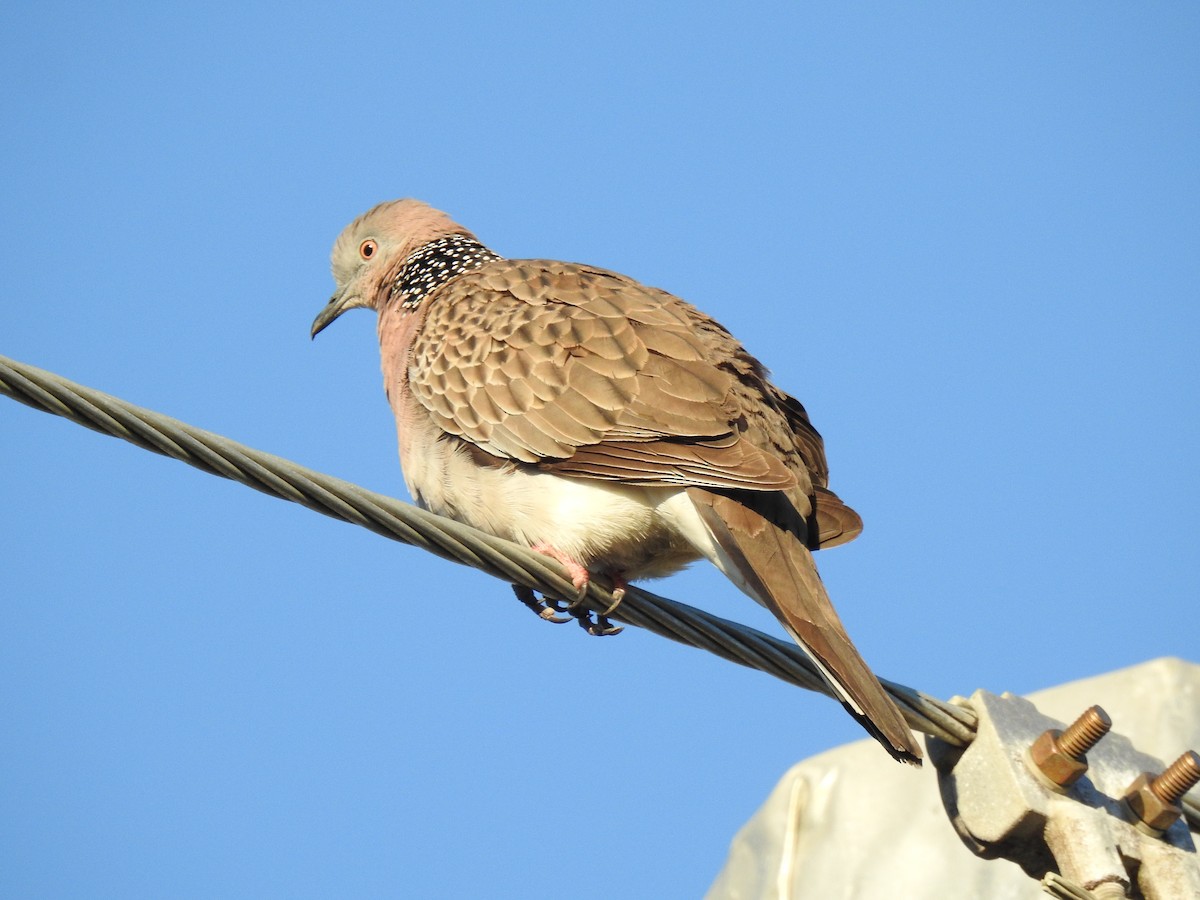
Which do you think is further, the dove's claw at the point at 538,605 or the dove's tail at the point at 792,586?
the dove's claw at the point at 538,605

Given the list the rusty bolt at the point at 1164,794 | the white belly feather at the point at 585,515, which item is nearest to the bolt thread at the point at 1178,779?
the rusty bolt at the point at 1164,794

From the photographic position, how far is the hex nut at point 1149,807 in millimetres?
3943

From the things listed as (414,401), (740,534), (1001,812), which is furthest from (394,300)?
(1001,812)

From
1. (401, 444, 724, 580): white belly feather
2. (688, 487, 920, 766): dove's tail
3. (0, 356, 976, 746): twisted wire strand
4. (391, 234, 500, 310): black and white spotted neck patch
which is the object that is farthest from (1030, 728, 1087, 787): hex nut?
(391, 234, 500, 310): black and white spotted neck patch

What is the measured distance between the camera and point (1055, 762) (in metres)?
3.89

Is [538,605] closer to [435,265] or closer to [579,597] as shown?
[579,597]

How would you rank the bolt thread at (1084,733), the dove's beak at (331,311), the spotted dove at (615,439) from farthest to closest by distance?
the dove's beak at (331,311) < the spotted dove at (615,439) < the bolt thread at (1084,733)

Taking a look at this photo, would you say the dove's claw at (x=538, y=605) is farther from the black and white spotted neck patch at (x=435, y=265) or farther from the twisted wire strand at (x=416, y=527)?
the black and white spotted neck patch at (x=435, y=265)

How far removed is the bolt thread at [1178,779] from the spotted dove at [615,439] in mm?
900

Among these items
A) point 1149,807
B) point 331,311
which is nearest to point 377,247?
point 331,311

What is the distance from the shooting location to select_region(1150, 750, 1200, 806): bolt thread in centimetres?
387

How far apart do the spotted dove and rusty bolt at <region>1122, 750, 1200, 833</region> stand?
0.89m

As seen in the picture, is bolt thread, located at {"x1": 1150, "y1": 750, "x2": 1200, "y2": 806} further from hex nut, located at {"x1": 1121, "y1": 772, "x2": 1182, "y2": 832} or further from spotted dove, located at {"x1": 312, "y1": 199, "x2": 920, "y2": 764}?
spotted dove, located at {"x1": 312, "y1": 199, "x2": 920, "y2": 764}

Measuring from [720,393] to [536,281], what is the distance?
1.14m
